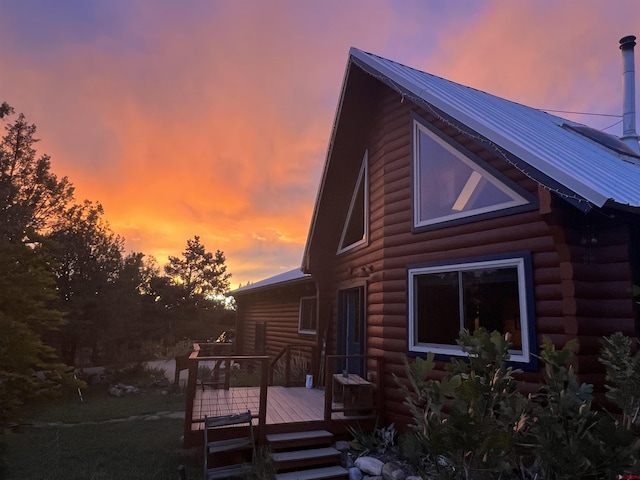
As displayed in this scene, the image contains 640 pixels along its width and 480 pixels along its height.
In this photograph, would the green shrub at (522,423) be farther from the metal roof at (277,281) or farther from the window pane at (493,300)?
the metal roof at (277,281)

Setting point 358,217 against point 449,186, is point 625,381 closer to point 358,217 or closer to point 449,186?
point 449,186

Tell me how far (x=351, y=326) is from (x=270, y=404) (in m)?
2.49

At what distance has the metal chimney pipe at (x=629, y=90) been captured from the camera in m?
9.73

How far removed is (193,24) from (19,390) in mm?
8530

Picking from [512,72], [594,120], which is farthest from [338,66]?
[594,120]

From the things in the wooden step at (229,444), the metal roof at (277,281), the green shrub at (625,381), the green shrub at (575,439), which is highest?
the metal roof at (277,281)

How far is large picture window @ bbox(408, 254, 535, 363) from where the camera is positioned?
16.5 feet

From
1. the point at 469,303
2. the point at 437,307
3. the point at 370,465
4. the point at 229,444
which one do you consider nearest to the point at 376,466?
the point at 370,465

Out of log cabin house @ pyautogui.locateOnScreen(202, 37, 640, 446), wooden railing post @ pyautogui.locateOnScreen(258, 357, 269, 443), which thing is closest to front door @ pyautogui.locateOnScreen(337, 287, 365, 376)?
log cabin house @ pyautogui.locateOnScreen(202, 37, 640, 446)

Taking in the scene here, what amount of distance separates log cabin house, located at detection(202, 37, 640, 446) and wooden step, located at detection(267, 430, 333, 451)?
98 cm

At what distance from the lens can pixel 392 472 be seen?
16.5ft

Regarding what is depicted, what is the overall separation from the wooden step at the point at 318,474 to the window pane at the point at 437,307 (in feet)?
6.98

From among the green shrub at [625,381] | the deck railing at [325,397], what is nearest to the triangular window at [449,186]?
the green shrub at [625,381]

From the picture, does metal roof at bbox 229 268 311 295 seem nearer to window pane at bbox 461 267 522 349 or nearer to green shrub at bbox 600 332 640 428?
window pane at bbox 461 267 522 349
